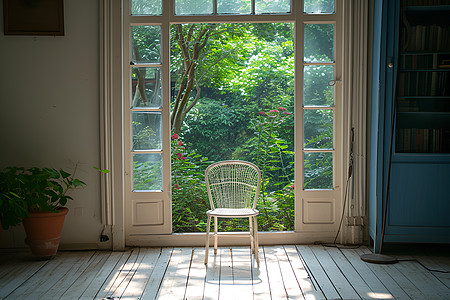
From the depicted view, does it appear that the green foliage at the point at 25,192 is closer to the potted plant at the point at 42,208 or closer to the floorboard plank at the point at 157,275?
the potted plant at the point at 42,208

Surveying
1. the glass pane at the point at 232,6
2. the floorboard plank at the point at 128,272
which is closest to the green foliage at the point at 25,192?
the floorboard plank at the point at 128,272

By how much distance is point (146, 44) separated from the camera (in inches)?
177

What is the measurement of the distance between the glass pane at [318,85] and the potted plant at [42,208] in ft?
7.32

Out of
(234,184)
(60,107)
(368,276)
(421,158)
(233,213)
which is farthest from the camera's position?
(60,107)

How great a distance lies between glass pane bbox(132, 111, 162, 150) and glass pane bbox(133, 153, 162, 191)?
9 centimetres

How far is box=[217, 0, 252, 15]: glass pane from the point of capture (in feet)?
14.7

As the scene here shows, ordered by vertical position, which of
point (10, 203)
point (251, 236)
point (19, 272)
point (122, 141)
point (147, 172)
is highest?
point (122, 141)

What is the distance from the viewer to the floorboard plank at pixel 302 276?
3.19m

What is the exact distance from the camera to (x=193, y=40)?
22.6 ft

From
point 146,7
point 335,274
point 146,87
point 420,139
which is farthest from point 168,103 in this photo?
point 420,139

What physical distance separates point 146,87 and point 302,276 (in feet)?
7.24

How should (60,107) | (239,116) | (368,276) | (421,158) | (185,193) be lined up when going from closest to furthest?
1. (368,276)
2. (421,158)
3. (60,107)
4. (185,193)
5. (239,116)

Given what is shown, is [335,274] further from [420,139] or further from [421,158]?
[420,139]

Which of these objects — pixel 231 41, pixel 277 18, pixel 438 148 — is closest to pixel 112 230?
pixel 277 18
